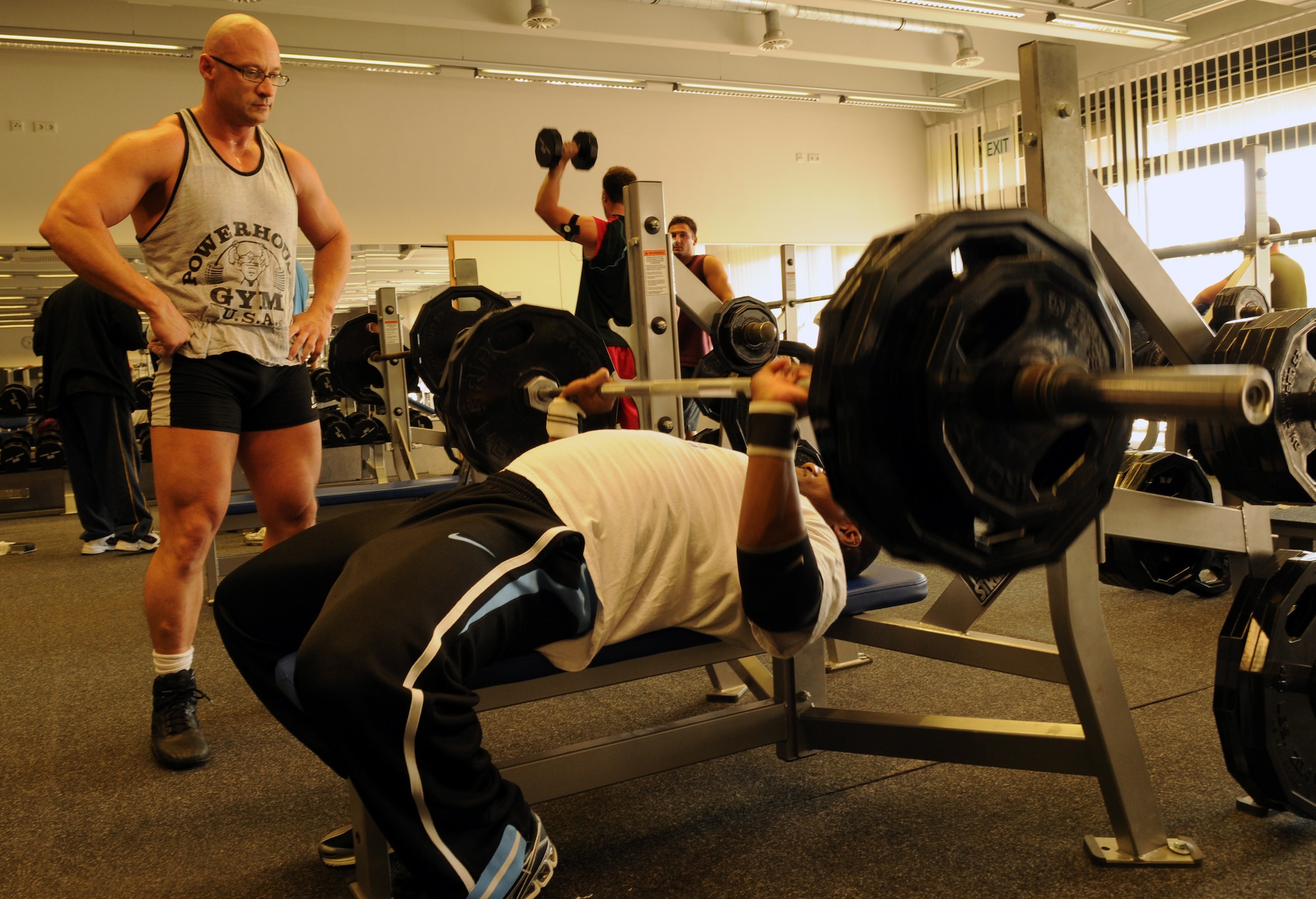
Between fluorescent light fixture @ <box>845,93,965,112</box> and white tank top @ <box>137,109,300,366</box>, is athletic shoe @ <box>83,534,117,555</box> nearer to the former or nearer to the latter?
white tank top @ <box>137,109,300,366</box>

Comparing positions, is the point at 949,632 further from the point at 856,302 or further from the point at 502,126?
the point at 502,126

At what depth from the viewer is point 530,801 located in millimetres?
1381

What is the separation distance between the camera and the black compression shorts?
1.78 m

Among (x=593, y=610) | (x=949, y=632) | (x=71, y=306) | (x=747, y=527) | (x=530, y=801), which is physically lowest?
(x=530, y=801)

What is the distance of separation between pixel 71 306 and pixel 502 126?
4.02 metres

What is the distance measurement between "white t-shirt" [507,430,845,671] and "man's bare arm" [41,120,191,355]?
0.79 meters

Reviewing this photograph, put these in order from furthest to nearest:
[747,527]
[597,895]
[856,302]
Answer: [597,895]
[747,527]
[856,302]

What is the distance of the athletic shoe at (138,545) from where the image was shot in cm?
461

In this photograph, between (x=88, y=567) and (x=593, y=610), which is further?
(x=88, y=567)

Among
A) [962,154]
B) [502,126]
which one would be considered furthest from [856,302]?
[962,154]

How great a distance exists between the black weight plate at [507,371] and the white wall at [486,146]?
18.3 feet

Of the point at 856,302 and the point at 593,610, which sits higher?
the point at 856,302

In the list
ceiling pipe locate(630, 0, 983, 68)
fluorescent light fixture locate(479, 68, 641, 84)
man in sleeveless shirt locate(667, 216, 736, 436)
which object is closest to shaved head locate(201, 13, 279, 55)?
man in sleeveless shirt locate(667, 216, 736, 436)

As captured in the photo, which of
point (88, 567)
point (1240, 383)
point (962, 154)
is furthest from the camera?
point (962, 154)
